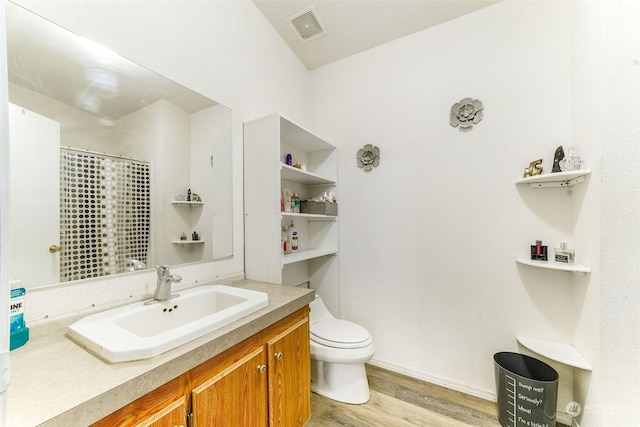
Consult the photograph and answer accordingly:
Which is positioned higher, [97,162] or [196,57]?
[196,57]

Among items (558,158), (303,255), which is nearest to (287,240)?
(303,255)

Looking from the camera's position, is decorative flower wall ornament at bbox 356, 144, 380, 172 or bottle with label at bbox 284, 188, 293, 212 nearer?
bottle with label at bbox 284, 188, 293, 212

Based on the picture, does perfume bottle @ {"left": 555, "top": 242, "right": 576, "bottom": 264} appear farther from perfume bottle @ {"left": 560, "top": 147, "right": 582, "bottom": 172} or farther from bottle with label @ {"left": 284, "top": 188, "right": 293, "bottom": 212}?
bottle with label @ {"left": 284, "top": 188, "right": 293, "bottom": 212}

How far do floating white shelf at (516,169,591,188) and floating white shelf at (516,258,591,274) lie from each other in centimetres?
47

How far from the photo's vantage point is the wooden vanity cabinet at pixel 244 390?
2.21 feet

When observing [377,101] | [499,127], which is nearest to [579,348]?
[499,127]

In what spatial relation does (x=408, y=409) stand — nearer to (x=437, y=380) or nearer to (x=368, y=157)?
(x=437, y=380)

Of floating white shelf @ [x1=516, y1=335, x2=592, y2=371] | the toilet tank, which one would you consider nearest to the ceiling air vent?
the toilet tank

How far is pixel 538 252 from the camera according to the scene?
1.49 m

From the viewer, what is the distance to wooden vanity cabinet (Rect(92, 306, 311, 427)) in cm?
67

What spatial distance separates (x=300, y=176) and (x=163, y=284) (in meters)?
1.23

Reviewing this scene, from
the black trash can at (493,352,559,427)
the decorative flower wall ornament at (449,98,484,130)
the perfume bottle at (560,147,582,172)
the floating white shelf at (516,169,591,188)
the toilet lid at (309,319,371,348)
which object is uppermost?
Answer: the decorative flower wall ornament at (449,98,484,130)

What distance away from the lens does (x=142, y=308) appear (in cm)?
99

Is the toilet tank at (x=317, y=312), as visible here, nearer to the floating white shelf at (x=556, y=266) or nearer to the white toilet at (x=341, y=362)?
the white toilet at (x=341, y=362)
